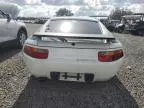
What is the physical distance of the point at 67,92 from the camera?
4.57 meters

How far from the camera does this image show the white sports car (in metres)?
4.04

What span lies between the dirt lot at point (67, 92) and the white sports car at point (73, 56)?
381 millimetres

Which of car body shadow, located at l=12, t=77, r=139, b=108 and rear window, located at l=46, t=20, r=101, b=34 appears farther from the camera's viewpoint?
rear window, located at l=46, t=20, r=101, b=34

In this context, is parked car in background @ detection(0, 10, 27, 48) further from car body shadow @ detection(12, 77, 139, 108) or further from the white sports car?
the white sports car

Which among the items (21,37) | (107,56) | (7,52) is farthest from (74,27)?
(21,37)

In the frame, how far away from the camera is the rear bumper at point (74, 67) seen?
4055mm

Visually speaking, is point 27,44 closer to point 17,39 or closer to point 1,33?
point 1,33

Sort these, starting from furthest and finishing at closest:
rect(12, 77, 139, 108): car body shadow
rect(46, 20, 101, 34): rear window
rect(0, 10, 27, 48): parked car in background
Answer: rect(0, 10, 27, 48): parked car in background → rect(46, 20, 101, 34): rear window → rect(12, 77, 139, 108): car body shadow

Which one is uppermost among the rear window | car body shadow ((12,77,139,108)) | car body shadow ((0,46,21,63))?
the rear window

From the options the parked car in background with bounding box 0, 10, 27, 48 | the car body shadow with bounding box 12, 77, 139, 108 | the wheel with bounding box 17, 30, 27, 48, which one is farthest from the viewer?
the wheel with bounding box 17, 30, 27, 48

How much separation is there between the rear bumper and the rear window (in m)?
0.89

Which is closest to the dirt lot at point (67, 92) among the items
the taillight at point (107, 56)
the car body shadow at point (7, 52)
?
the taillight at point (107, 56)

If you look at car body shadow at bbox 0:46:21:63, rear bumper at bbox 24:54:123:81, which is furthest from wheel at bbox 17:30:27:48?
rear bumper at bbox 24:54:123:81

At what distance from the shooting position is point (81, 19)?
213 inches
